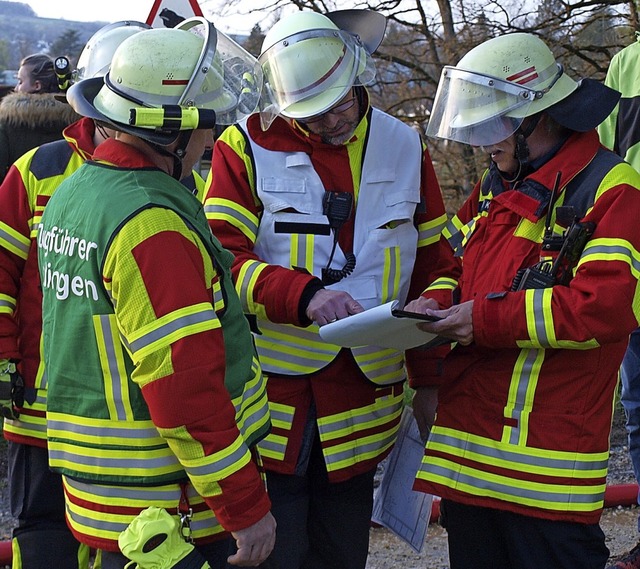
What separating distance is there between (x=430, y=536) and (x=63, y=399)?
8.31 feet

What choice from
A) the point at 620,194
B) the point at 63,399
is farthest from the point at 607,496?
the point at 63,399

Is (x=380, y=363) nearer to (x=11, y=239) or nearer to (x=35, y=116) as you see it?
(x=11, y=239)

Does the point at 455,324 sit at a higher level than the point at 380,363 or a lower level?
higher

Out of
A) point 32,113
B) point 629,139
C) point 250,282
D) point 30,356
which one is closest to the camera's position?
point 250,282

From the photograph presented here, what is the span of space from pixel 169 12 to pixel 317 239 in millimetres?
2297

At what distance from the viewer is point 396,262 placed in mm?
3000

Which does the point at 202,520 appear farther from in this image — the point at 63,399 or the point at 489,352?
the point at 489,352

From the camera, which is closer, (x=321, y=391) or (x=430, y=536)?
(x=321, y=391)

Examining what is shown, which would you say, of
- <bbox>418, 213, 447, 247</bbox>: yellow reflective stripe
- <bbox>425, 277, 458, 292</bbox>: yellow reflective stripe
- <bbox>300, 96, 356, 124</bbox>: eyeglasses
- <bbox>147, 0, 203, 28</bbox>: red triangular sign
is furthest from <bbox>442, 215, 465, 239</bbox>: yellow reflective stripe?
<bbox>147, 0, 203, 28</bbox>: red triangular sign

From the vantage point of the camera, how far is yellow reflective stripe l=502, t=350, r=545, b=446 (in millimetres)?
2590

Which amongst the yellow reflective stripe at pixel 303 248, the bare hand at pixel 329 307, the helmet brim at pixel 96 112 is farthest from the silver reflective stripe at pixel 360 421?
the helmet brim at pixel 96 112

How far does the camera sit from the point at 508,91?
266cm

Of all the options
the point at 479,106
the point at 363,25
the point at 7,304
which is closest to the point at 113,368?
the point at 7,304

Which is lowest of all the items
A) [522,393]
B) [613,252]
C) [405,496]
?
[405,496]
